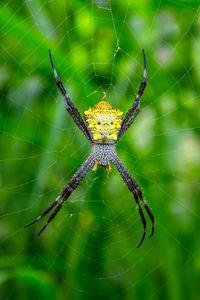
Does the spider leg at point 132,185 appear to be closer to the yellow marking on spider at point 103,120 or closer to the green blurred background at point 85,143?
the green blurred background at point 85,143

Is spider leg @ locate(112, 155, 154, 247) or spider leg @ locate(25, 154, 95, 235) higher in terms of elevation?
spider leg @ locate(25, 154, 95, 235)

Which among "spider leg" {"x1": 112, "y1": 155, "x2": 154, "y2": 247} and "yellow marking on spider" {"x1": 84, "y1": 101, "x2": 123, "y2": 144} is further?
"spider leg" {"x1": 112, "y1": 155, "x2": 154, "y2": 247}

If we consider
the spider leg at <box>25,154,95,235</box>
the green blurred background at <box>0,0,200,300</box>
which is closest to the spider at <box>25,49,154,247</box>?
the spider leg at <box>25,154,95,235</box>

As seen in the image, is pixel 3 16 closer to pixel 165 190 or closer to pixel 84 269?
pixel 165 190

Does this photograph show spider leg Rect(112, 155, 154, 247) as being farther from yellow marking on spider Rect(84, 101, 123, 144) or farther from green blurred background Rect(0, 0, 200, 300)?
yellow marking on spider Rect(84, 101, 123, 144)

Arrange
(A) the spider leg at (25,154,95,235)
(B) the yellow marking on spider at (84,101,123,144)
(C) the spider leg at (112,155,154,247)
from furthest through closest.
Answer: (C) the spider leg at (112,155,154,247) → (A) the spider leg at (25,154,95,235) → (B) the yellow marking on spider at (84,101,123,144)

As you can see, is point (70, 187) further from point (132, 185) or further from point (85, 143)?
point (132, 185)

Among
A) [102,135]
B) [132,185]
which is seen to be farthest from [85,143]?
[132,185]

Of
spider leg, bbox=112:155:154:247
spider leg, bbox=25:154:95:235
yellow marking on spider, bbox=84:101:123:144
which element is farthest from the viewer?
spider leg, bbox=112:155:154:247

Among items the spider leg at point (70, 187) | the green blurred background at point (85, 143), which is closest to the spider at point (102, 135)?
the spider leg at point (70, 187)
